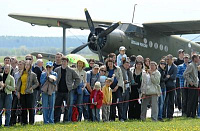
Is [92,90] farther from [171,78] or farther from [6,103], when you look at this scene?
[171,78]

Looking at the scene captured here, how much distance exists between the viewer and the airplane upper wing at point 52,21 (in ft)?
84.9

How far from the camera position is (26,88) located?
12039mm

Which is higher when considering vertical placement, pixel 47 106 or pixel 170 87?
pixel 170 87

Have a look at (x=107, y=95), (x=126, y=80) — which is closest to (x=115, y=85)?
(x=126, y=80)

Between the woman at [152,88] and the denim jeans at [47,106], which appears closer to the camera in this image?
the denim jeans at [47,106]

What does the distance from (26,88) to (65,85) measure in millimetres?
1199

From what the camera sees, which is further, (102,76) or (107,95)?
(102,76)

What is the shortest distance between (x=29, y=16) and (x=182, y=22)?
31.9 ft

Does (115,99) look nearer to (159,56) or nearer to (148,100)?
(148,100)

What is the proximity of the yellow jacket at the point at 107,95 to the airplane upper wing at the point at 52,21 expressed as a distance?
505 inches

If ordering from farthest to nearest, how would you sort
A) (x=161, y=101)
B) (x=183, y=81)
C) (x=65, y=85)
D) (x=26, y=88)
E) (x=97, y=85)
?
(x=183, y=81), (x=161, y=101), (x=65, y=85), (x=97, y=85), (x=26, y=88)

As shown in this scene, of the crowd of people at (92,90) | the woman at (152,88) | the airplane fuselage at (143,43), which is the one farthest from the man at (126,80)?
the airplane fuselage at (143,43)

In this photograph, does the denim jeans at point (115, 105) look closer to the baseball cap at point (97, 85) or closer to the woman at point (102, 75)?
the woman at point (102, 75)

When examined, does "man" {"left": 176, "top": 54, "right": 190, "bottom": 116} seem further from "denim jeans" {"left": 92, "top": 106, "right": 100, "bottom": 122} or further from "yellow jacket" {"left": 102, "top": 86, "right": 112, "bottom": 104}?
"denim jeans" {"left": 92, "top": 106, "right": 100, "bottom": 122}
